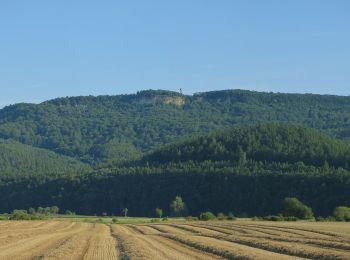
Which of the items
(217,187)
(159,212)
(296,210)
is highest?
(217,187)

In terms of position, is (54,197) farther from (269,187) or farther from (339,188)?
(339,188)

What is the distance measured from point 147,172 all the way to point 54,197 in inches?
1021

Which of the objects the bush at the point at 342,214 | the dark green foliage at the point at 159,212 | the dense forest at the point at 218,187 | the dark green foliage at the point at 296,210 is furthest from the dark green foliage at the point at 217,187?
the bush at the point at 342,214

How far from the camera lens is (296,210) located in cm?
12425

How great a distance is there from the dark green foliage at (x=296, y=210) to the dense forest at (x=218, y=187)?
1328 cm

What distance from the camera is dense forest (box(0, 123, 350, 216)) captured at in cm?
14862

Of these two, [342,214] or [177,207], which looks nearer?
[342,214]

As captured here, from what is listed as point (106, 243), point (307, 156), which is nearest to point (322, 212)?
point (307, 156)

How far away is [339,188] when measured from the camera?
143 metres

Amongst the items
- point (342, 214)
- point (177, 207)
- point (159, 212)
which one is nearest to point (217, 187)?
point (177, 207)

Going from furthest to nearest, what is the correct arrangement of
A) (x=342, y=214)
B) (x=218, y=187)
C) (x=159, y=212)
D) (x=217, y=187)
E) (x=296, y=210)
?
1. (x=217, y=187)
2. (x=218, y=187)
3. (x=159, y=212)
4. (x=296, y=210)
5. (x=342, y=214)

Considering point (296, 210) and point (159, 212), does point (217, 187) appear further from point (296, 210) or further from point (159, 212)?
point (296, 210)

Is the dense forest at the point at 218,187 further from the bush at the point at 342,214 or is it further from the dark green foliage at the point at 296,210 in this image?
the bush at the point at 342,214

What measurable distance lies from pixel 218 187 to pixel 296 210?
142 feet
